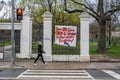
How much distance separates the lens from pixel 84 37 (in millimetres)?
27969

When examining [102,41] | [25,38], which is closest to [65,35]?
[25,38]

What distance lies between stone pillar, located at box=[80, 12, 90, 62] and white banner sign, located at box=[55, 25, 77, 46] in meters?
0.66

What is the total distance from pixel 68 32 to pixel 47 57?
2.55 meters

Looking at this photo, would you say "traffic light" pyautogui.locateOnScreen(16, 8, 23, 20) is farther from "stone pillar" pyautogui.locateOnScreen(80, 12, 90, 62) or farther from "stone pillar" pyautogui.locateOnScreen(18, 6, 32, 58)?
"stone pillar" pyautogui.locateOnScreen(80, 12, 90, 62)

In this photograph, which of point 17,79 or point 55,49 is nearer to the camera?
point 17,79

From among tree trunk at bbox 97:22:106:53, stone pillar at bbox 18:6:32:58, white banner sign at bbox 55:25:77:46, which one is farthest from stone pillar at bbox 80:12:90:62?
tree trunk at bbox 97:22:106:53

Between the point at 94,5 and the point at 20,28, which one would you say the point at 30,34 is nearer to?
the point at 20,28

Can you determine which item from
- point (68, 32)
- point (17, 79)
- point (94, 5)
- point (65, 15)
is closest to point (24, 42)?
point (68, 32)

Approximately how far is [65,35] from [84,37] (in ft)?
5.04

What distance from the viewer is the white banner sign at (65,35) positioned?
28.2m

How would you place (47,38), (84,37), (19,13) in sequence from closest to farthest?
(19,13) < (84,37) < (47,38)

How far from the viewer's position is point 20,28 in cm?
2841

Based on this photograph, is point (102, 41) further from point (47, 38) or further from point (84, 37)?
point (47, 38)

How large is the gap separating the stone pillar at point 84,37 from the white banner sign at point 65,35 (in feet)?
2.18
